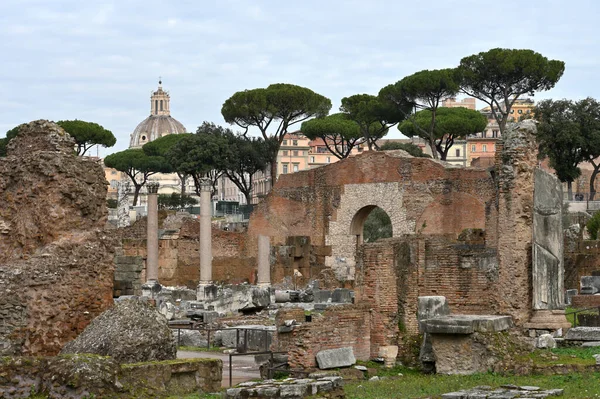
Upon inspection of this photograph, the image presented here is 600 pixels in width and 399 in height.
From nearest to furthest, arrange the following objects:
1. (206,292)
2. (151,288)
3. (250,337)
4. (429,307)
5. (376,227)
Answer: (429,307)
(250,337)
(206,292)
(151,288)
(376,227)

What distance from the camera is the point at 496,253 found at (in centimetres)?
1593

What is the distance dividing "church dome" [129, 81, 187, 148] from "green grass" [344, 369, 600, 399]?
145602 mm

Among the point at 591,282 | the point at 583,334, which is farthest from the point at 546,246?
the point at 591,282

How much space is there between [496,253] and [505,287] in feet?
1.75

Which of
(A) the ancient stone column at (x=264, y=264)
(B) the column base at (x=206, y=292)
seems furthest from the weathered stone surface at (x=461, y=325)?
(A) the ancient stone column at (x=264, y=264)

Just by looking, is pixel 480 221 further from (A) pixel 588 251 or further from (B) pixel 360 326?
(B) pixel 360 326

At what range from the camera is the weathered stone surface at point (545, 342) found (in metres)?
14.7

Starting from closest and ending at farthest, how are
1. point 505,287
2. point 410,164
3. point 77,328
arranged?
point 77,328 → point 505,287 → point 410,164

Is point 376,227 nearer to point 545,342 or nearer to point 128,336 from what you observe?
point 545,342

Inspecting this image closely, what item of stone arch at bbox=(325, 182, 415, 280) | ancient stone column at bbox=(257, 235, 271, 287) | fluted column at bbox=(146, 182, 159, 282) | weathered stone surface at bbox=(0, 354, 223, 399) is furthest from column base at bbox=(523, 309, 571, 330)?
stone arch at bbox=(325, 182, 415, 280)

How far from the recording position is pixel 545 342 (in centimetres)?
1480

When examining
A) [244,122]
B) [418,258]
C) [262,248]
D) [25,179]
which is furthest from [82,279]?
[244,122]

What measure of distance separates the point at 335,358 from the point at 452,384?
208 cm

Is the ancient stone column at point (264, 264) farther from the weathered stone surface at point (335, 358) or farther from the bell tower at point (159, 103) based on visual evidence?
the bell tower at point (159, 103)
